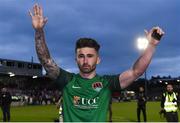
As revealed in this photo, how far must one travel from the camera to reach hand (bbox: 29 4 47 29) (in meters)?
5.73

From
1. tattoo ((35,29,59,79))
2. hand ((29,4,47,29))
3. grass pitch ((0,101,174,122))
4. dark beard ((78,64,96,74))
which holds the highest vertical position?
hand ((29,4,47,29))

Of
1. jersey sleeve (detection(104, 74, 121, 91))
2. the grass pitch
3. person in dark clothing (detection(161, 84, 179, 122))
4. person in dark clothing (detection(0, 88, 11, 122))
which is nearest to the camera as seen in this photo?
jersey sleeve (detection(104, 74, 121, 91))

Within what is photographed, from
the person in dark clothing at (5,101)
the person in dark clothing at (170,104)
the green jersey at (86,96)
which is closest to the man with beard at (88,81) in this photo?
the green jersey at (86,96)

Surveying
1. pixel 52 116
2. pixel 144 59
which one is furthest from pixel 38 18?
pixel 52 116

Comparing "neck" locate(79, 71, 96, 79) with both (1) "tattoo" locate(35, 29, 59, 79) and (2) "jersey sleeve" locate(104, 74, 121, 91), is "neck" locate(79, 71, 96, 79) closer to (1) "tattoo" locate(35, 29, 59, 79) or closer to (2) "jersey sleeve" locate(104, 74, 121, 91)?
(2) "jersey sleeve" locate(104, 74, 121, 91)

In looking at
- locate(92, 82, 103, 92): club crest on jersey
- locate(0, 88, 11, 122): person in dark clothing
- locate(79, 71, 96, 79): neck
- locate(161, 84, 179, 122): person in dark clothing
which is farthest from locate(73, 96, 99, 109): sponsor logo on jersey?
locate(0, 88, 11, 122): person in dark clothing

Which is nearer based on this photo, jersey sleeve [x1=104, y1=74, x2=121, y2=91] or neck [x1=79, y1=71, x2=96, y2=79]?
neck [x1=79, y1=71, x2=96, y2=79]

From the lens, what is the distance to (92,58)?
5.51 metres

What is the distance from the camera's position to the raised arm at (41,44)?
5.74 m

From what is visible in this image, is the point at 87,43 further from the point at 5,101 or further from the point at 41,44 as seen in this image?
the point at 5,101

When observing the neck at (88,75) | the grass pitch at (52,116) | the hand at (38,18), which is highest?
the hand at (38,18)

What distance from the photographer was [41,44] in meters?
5.91

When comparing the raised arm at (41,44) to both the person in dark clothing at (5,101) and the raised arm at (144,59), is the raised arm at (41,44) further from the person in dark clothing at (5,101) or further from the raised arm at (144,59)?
the person in dark clothing at (5,101)

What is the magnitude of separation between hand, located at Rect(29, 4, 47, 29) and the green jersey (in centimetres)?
61
